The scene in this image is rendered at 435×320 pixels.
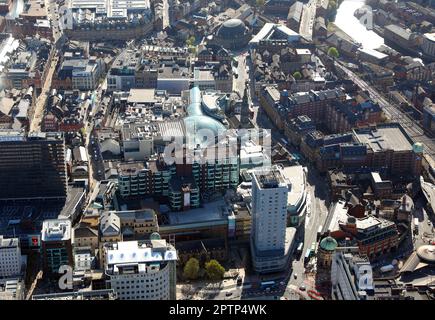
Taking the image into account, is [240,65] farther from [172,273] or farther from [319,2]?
[172,273]

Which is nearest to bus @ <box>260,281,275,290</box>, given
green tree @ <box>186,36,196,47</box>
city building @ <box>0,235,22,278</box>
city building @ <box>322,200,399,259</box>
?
city building @ <box>322,200,399,259</box>

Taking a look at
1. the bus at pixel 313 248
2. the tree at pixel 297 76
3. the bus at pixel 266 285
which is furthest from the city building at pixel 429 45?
the bus at pixel 266 285

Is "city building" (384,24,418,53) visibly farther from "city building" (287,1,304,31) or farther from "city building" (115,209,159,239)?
"city building" (115,209,159,239)

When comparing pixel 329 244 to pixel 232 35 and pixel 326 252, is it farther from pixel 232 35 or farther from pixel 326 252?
pixel 232 35

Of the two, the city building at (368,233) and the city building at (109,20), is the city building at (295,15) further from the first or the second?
the city building at (368,233)

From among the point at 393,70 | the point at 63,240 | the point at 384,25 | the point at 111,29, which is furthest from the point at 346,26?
the point at 63,240

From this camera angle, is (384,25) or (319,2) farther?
(319,2)
